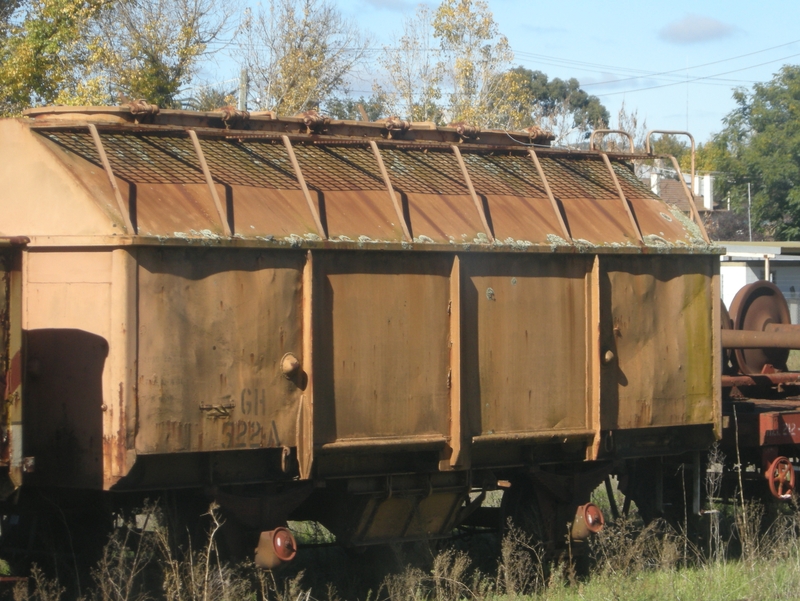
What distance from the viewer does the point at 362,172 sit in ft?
26.3

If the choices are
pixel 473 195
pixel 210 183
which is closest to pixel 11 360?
pixel 210 183

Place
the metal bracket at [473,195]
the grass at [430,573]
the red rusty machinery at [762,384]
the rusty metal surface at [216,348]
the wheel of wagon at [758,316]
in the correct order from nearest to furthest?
the rusty metal surface at [216,348] < the grass at [430,573] < the metal bracket at [473,195] < the red rusty machinery at [762,384] < the wheel of wagon at [758,316]

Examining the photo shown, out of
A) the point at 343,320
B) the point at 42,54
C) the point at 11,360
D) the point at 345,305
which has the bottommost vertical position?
the point at 11,360

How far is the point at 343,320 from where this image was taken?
7.15 m

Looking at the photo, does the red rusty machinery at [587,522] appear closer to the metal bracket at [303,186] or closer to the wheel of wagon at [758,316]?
the metal bracket at [303,186]

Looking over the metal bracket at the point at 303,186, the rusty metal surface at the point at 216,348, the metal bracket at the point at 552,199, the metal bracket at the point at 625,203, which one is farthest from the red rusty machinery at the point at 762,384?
the rusty metal surface at the point at 216,348

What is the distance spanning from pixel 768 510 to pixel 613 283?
151 inches

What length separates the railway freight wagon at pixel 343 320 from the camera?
6492 mm

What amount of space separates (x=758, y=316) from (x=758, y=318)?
0.02 metres

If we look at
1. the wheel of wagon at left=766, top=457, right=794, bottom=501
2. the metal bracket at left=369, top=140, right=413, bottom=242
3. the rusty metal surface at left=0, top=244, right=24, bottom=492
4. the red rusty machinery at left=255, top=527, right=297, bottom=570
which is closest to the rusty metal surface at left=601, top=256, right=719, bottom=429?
the wheel of wagon at left=766, top=457, right=794, bottom=501

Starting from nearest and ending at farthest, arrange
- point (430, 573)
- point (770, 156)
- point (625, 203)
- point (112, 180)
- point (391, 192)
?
point (112, 180)
point (391, 192)
point (430, 573)
point (625, 203)
point (770, 156)

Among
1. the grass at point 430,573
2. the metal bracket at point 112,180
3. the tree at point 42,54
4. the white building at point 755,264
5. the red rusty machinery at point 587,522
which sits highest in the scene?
the tree at point 42,54

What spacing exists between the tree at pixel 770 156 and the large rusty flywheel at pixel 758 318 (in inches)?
1246

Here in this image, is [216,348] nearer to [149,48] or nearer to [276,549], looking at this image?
[276,549]
